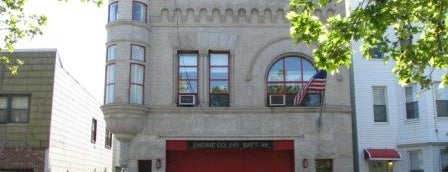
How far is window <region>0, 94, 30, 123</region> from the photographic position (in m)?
25.3

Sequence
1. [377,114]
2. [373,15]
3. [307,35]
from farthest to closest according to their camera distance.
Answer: [377,114], [307,35], [373,15]

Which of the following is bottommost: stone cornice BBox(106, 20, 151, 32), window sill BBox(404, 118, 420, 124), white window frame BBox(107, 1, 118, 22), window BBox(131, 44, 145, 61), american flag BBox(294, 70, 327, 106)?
window sill BBox(404, 118, 420, 124)

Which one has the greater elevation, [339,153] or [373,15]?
[373,15]

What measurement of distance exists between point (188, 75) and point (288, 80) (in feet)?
13.7

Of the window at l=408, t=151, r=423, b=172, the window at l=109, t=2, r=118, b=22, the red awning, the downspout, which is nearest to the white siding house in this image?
the window at l=109, t=2, r=118, b=22

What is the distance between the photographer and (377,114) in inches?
1009

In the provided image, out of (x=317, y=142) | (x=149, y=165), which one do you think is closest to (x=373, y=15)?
(x=317, y=142)

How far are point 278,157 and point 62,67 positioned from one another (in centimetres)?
1040

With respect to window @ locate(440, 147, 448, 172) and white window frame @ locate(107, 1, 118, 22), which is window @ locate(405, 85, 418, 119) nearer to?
window @ locate(440, 147, 448, 172)

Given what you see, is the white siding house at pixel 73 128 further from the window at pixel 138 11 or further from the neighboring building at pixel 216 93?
the window at pixel 138 11

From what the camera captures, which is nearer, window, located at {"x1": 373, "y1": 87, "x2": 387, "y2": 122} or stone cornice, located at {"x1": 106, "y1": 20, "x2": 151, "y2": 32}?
stone cornice, located at {"x1": 106, "y1": 20, "x2": 151, "y2": 32}

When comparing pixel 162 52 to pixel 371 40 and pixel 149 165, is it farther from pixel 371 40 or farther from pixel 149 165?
pixel 371 40

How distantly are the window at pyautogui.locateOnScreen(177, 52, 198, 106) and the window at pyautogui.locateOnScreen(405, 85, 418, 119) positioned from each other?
30.1 ft

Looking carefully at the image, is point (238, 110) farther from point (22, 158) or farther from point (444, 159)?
point (22, 158)
